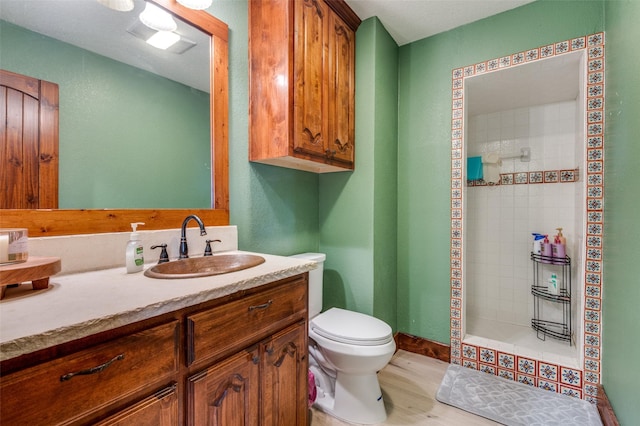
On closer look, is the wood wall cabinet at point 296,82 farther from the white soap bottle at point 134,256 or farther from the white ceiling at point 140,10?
the white soap bottle at point 134,256

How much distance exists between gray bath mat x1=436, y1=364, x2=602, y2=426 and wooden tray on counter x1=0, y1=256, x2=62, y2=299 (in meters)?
1.93

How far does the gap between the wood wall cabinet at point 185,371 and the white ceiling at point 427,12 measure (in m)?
1.84

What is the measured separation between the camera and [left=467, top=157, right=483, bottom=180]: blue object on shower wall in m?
2.76

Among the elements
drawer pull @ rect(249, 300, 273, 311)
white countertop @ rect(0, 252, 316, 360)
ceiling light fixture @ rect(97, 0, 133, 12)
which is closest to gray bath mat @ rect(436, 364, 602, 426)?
drawer pull @ rect(249, 300, 273, 311)

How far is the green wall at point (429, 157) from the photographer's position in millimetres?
2000

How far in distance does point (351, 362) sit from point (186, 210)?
44.1 inches

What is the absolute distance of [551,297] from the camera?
7.86 ft

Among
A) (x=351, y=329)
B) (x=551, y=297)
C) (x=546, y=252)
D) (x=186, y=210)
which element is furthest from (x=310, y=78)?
(x=551, y=297)

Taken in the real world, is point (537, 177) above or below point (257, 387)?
above

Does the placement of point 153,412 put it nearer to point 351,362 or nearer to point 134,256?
point 134,256

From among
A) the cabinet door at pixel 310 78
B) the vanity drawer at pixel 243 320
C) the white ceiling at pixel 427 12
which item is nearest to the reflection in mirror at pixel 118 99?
the cabinet door at pixel 310 78

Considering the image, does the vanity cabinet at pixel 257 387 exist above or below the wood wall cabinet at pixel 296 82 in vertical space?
below

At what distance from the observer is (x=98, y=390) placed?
2.03 ft

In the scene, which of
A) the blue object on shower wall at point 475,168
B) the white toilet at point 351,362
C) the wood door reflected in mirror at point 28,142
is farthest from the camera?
the blue object on shower wall at point 475,168
